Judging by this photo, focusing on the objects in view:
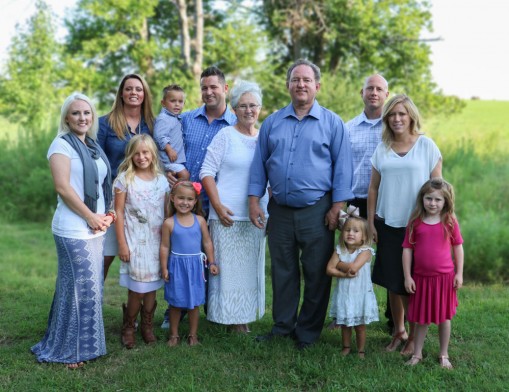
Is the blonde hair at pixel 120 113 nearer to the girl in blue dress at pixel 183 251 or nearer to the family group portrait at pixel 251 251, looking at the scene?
the family group portrait at pixel 251 251

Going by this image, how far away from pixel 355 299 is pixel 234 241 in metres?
1.07

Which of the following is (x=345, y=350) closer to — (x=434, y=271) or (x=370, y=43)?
(x=434, y=271)

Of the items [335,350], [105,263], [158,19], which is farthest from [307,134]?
[158,19]

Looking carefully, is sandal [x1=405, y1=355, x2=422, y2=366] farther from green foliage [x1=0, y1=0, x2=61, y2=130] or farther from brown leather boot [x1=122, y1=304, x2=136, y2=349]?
green foliage [x1=0, y1=0, x2=61, y2=130]

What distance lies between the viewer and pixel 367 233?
13.9ft

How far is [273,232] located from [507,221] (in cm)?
536

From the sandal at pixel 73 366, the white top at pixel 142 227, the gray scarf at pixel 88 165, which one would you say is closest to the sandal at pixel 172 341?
the white top at pixel 142 227

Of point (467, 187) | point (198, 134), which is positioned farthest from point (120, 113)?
point (467, 187)

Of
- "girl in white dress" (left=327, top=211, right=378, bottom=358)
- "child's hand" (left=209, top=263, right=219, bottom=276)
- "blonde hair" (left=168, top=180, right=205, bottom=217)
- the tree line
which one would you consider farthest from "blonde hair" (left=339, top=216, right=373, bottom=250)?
the tree line

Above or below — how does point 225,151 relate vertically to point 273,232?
above

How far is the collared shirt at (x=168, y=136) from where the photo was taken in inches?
183

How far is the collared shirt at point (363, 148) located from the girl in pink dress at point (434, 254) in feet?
2.58

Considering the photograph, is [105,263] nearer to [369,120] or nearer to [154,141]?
[154,141]

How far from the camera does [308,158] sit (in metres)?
4.21
